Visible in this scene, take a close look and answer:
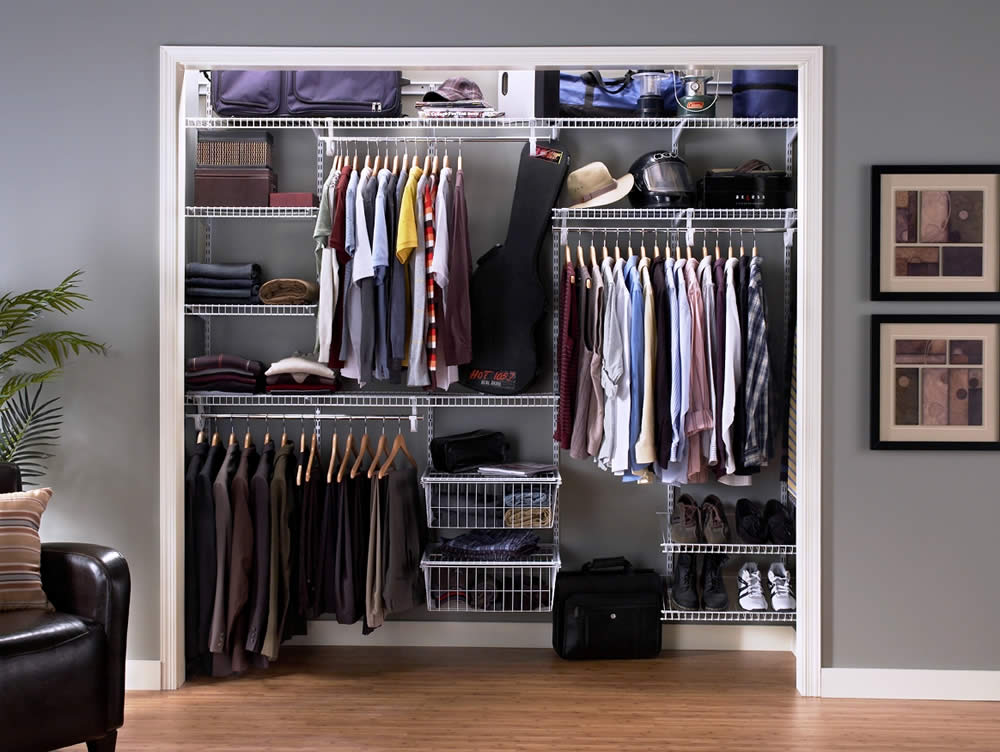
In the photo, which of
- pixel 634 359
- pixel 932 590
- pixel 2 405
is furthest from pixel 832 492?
pixel 2 405

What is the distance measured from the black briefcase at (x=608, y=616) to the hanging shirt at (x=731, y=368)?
1.97 ft

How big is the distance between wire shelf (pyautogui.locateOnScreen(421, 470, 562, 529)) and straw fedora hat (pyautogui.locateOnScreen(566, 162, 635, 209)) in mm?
1096

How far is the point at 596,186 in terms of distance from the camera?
3.51 meters

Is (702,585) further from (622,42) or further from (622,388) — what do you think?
(622,42)

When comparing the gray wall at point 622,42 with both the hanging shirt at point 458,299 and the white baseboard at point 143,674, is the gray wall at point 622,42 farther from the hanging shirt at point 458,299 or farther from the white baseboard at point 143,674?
the hanging shirt at point 458,299

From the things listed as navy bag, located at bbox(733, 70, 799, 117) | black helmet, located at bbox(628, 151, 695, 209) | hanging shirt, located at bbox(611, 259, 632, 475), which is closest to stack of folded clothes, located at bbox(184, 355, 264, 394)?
hanging shirt, located at bbox(611, 259, 632, 475)

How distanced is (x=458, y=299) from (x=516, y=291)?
26 centimetres

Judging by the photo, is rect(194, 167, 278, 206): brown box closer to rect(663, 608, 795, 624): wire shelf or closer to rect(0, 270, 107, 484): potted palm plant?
rect(0, 270, 107, 484): potted palm plant

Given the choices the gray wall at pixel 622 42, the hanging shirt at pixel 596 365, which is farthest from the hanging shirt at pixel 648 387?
the gray wall at pixel 622 42

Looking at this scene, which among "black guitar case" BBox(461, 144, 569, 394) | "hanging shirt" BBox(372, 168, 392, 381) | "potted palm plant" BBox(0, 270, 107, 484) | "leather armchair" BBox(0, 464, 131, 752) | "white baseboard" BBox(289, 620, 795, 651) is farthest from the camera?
"white baseboard" BBox(289, 620, 795, 651)

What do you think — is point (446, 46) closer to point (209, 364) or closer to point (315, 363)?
point (315, 363)

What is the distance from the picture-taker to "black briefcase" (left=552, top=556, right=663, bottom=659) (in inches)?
135

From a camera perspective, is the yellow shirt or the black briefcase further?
the black briefcase

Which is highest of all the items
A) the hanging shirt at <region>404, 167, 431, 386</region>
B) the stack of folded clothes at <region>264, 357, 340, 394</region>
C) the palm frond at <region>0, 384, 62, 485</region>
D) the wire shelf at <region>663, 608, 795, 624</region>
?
the hanging shirt at <region>404, 167, 431, 386</region>
